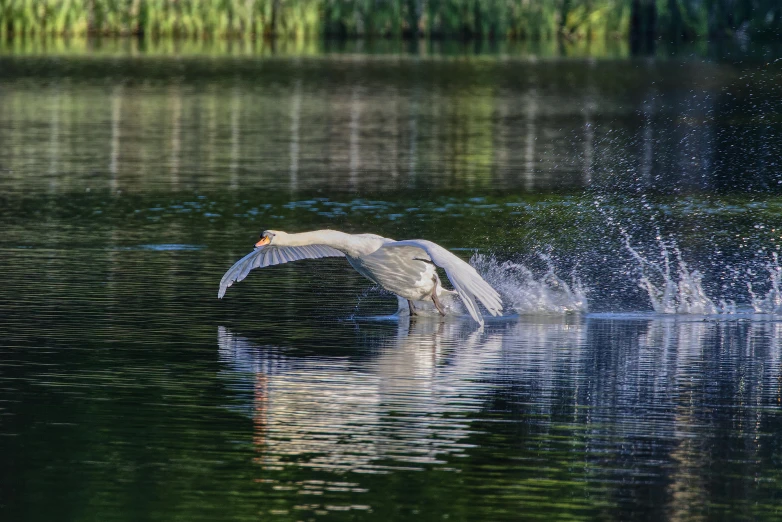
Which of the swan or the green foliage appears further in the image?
the green foliage

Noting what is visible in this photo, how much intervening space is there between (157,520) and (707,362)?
580cm

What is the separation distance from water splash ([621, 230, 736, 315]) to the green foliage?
1899 inches

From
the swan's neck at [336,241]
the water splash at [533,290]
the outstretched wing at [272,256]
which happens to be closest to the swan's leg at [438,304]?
the water splash at [533,290]

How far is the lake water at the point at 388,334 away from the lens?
31.7 ft

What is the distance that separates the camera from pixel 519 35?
72.9 m

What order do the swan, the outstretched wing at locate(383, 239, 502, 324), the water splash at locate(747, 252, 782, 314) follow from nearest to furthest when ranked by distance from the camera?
the outstretched wing at locate(383, 239, 502, 324) → the swan → the water splash at locate(747, 252, 782, 314)

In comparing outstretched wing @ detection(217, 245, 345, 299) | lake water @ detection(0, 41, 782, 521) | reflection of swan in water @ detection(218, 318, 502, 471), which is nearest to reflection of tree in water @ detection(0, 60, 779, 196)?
lake water @ detection(0, 41, 782, 521)

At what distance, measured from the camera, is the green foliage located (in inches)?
2611

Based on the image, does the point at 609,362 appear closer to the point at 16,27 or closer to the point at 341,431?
the point at 341,431

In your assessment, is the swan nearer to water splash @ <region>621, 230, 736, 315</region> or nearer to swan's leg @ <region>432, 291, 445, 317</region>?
swan's leg @ <region>432, 291, 445, 317</region>

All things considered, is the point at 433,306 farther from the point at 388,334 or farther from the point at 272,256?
the point at 272,256

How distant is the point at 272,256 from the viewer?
16109mm

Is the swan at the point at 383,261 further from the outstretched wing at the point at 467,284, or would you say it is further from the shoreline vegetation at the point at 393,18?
the shoreline vegetation at the point at 393,18

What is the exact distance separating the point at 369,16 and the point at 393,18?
170cm
